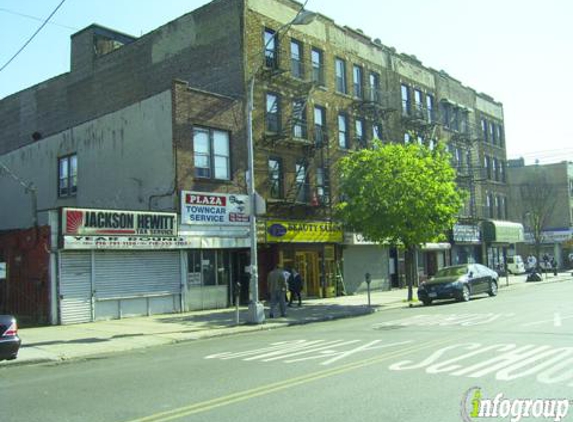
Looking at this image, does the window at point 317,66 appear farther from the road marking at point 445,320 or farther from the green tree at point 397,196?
the road marking at point 445,320

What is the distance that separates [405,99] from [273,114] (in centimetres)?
1269

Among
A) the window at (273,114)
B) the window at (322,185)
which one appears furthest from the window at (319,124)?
the window at (273,114)

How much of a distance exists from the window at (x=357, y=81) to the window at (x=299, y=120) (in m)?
4.98

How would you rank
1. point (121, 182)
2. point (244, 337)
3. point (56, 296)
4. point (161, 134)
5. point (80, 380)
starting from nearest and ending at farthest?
point (80, 380), point (244, 337), point (56, 296), point (161, 134), point (121, 182)

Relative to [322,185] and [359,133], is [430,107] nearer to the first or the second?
[359,133]

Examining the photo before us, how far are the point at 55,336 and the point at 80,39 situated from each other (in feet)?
76.9

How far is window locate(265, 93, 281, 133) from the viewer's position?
26.8 meters

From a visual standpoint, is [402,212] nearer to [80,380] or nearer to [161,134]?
[161,134]

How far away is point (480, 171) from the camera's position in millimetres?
45156

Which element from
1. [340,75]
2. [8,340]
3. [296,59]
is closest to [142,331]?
[8,340]

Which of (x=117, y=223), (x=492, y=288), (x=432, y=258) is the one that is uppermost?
(x=117, y=223)

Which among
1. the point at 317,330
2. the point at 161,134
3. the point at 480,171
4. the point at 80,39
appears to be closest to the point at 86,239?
the point at 161,134

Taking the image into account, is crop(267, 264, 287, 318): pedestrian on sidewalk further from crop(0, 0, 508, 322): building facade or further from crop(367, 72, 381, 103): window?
crop(367, 72, 381, 103): window

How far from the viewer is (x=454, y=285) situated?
23516mm
